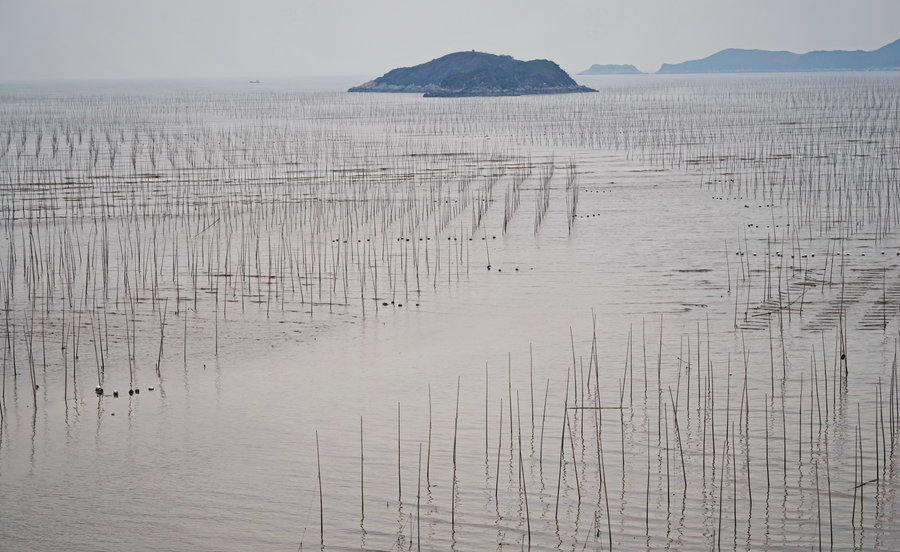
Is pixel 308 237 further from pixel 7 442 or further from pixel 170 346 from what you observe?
pixel 7 442

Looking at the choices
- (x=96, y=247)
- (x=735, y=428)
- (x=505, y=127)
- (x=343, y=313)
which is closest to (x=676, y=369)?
(x=735, y=428)

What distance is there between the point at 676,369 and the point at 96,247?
9.95 m

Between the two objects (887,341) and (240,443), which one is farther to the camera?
(887,341)

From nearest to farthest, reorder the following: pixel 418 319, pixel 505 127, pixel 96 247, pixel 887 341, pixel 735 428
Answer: pixel 735 428 < pixel 887 341 < pixel 418 319 < pixel 96 247 < pixel 505 127

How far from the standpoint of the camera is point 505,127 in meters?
47.6

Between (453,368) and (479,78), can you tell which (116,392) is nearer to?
(453,368)

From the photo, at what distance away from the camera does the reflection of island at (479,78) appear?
361 feet

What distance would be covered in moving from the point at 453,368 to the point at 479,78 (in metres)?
105

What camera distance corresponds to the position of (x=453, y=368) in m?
9.91

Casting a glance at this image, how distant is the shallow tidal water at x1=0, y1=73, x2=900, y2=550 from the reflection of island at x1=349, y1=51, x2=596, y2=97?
8867 centimetres

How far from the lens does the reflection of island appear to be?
110m

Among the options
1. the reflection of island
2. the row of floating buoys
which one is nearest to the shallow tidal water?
the row of floating buoys

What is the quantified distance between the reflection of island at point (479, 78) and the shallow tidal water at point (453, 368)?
88667 millimetres

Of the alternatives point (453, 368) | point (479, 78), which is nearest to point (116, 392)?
point (453, 368)
